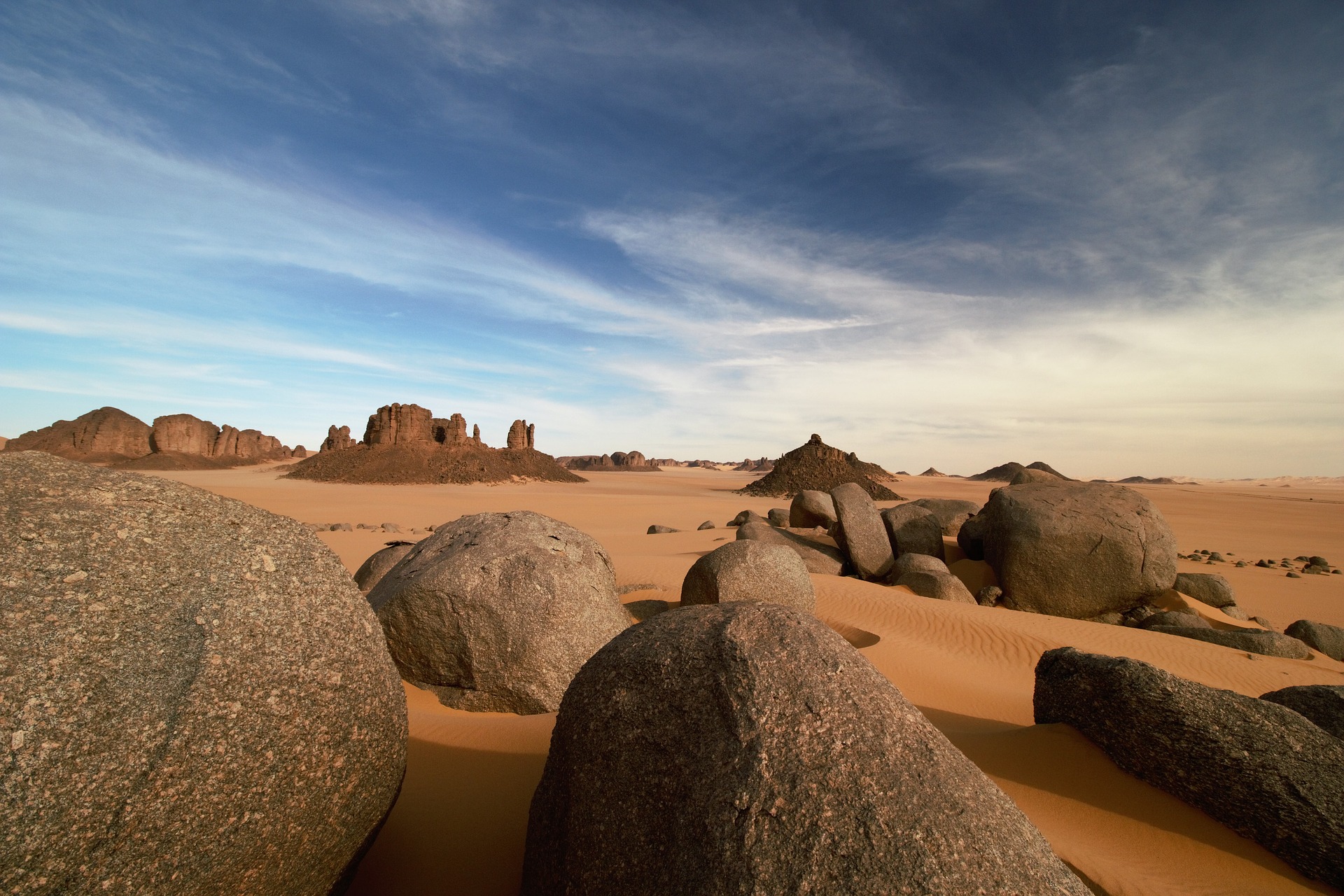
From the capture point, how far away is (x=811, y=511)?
59.0ft

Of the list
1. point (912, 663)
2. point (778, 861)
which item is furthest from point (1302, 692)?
point (778, 861)

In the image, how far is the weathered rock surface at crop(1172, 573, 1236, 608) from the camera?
12.6 meters

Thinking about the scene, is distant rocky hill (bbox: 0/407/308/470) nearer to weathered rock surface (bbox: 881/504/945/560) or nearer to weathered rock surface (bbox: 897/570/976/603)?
weathered rock surface (bbox: 881/504/945/560)

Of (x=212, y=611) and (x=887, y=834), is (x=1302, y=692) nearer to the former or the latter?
(x=887, y=834)

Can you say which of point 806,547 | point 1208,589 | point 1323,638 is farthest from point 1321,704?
point 1208,589

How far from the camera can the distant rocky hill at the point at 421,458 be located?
47812mm

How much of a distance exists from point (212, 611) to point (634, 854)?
1643 mm

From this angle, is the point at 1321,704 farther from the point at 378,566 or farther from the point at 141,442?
the point at 141,442

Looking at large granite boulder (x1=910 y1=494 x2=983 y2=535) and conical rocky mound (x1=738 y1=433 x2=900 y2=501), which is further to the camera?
conical rocky mound (x1=738 y1=433 x2=900 y2=501)

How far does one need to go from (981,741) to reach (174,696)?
15.9 feet

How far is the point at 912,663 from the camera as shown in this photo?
24.3 ft

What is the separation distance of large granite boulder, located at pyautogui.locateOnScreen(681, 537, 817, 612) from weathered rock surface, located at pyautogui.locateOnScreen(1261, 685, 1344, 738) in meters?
4.43

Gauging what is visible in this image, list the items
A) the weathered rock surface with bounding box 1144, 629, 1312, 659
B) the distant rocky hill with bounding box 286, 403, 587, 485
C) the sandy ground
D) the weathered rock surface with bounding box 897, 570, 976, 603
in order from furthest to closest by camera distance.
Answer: the distant rocky hill with bounding box 286, 403, 587, 485 → the weathered rock surface with bounding box 897, 570, 976, 603 → the weathered rock surface with bounding box 1144, 629, 1312, 659 → the sandy ground

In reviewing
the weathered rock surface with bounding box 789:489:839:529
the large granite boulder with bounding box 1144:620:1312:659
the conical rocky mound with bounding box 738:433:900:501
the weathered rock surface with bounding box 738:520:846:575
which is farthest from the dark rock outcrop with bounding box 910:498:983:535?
the conical rocky mound with bounding box 738:433:900:501
